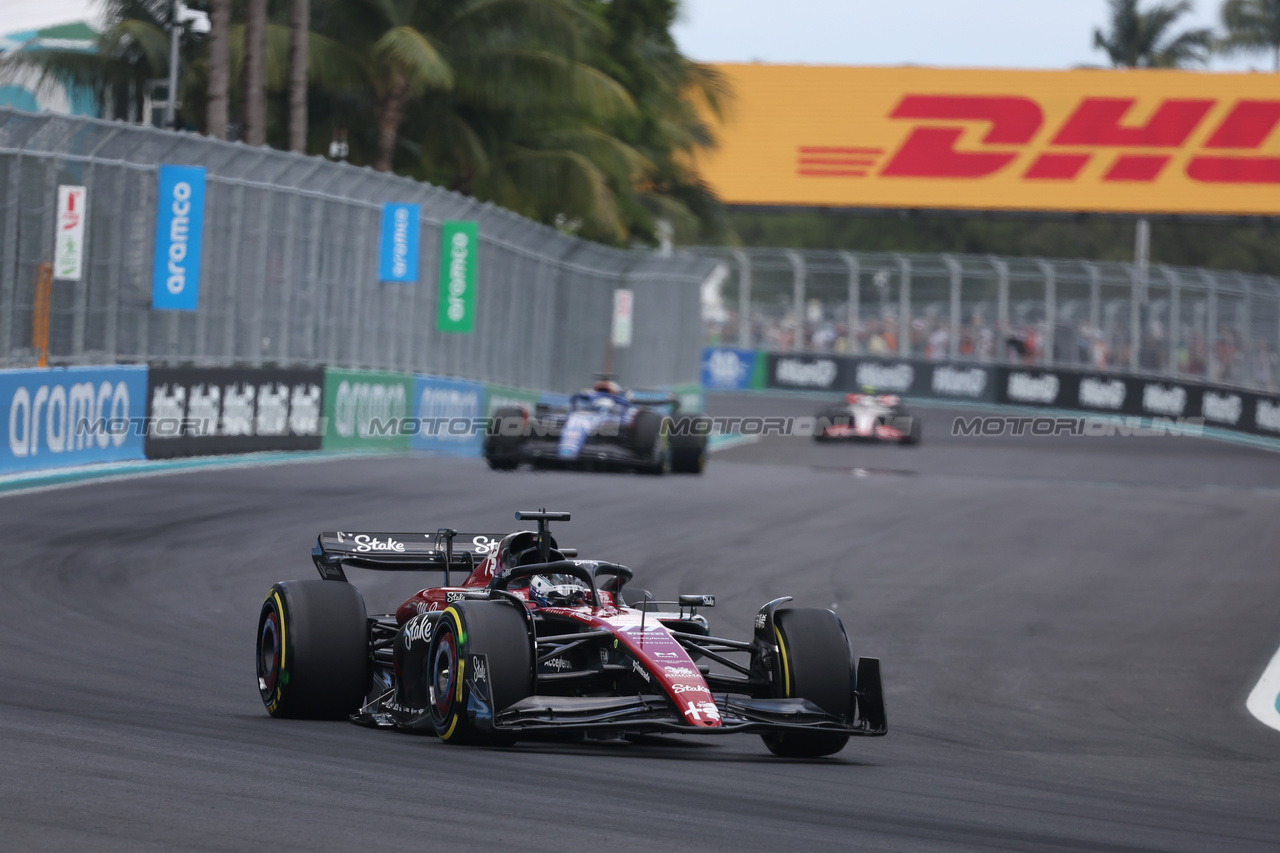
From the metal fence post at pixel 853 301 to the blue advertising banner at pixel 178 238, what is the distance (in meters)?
29.2

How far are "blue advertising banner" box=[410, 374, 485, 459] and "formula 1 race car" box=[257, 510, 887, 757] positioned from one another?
1596 cm

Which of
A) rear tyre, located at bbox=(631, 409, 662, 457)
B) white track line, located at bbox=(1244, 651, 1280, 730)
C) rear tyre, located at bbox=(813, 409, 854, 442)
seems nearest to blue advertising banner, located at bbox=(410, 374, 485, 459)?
rear tyre, located at bbox=(631, 409, 662, 457)

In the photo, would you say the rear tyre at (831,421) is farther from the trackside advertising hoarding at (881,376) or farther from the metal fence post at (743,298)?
the metal fence post at (743,298)

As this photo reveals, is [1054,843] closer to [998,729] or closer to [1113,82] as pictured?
[998,729]

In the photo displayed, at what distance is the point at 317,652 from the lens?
7695 mm

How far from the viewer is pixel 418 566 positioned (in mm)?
8727

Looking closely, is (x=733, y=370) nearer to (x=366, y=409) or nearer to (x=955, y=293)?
(x=955, y=293)

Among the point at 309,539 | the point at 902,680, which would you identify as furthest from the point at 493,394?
the point at 902,680

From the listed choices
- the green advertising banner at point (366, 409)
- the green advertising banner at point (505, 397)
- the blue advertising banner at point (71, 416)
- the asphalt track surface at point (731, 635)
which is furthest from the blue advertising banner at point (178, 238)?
the green advertising banner at point (505, 397)

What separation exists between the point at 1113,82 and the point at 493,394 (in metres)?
26.6

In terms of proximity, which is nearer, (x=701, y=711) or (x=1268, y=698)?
(x=701, y=711)

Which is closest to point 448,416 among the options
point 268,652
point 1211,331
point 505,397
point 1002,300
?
point 505,397

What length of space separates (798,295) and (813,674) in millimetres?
40432

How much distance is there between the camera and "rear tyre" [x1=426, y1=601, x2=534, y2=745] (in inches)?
270
